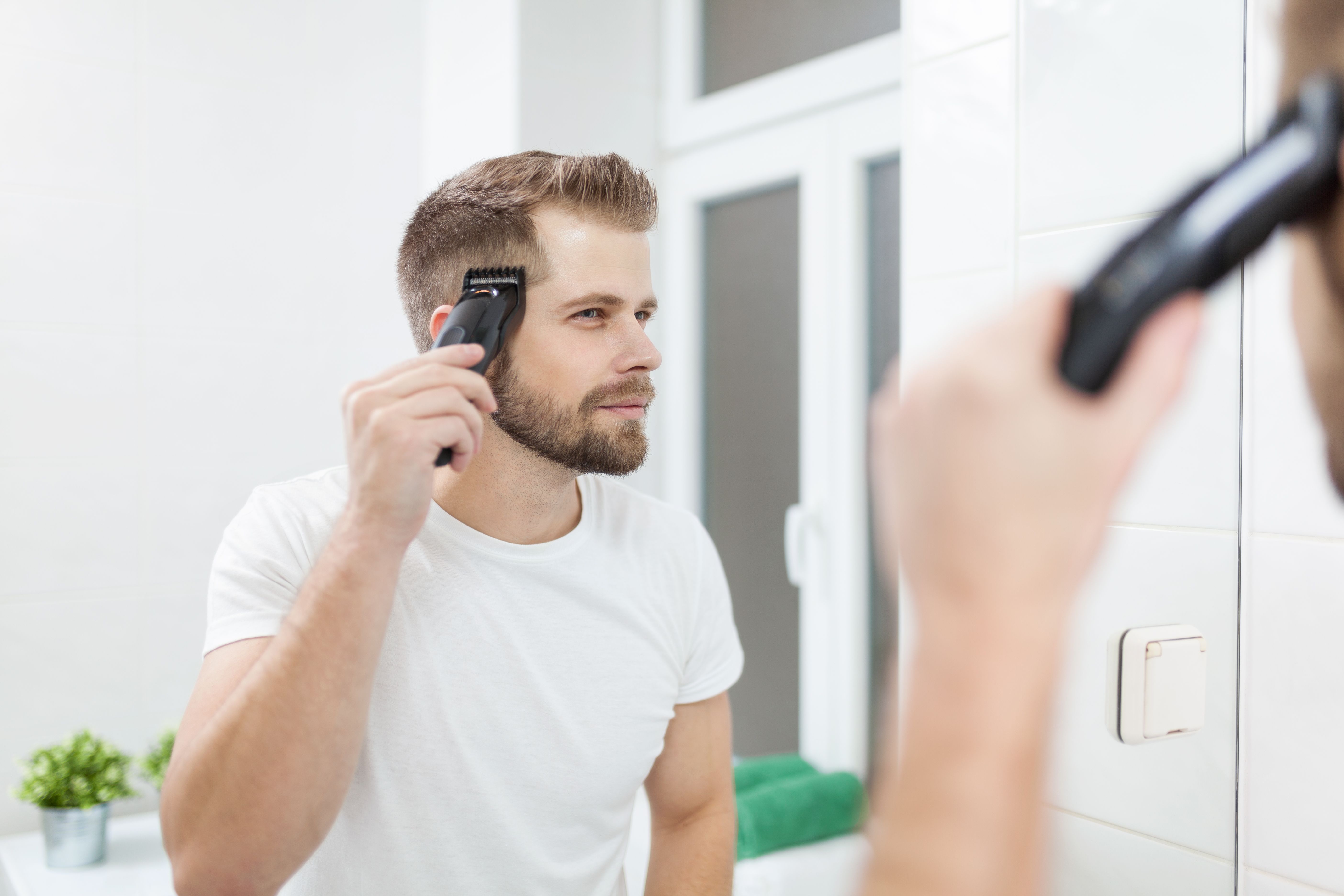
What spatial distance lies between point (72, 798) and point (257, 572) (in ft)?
3.22

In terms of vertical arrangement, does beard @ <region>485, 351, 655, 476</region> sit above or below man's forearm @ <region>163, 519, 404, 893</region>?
above

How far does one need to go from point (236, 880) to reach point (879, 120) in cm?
134

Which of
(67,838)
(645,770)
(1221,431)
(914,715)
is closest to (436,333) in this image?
(645,770)

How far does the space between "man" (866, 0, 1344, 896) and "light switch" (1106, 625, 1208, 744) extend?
0.26 metres

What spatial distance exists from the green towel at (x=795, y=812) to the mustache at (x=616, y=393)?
0.72m

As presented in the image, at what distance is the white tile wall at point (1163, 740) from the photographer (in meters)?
0.39

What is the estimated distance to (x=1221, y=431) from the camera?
0.38 metres

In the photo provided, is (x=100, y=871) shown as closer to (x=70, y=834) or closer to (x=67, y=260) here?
(x=70, y=834)

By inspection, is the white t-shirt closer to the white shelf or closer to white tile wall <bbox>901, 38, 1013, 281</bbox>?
white tile wall <bbox>901, 38, 1013, 281</bbox>

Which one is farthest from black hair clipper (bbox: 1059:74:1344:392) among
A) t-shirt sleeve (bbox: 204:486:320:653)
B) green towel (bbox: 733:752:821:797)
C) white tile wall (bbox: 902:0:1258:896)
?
green towel (bbox: 733:752:821:797)

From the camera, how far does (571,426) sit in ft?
3.07

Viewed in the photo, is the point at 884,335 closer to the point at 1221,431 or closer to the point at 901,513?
the point at 1221,431

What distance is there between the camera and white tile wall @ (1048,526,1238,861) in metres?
0.39

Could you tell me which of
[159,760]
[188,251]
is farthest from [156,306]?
[159,760]
